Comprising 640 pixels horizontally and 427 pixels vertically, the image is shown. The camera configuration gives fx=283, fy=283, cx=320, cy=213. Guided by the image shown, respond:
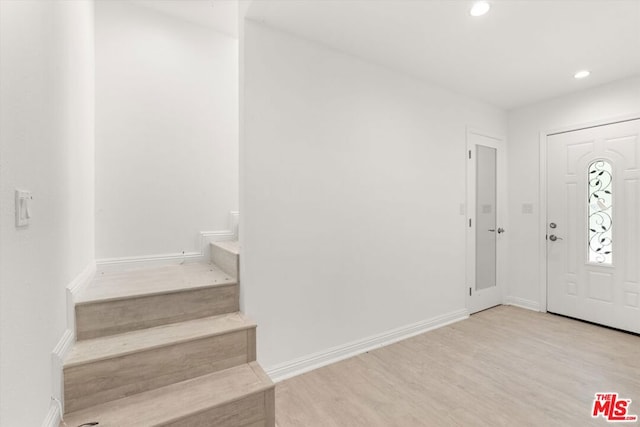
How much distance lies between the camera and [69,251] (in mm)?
1596

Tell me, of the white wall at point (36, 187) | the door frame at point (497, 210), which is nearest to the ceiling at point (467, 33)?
the door frame at point (497, 210)

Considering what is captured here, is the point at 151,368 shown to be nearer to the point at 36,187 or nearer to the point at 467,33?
the point at 36,187

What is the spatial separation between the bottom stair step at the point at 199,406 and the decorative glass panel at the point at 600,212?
12.4 ft

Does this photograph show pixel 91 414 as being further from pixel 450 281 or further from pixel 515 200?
pixel 515 200

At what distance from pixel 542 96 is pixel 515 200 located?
132cm

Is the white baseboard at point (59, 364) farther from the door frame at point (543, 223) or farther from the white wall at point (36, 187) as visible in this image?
the door frame at point (543, 223)

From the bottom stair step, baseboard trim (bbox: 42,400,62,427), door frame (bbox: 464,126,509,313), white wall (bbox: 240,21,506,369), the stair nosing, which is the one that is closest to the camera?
baseboard trim (bbox: 42,400,62,427)

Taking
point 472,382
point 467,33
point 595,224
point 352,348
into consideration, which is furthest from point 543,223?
point 352,348

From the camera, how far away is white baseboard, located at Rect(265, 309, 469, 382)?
7.07 ft

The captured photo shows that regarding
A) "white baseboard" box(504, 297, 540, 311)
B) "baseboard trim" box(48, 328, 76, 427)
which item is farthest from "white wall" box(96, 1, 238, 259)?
"white baseboard" box(504, 297, 540, 311)

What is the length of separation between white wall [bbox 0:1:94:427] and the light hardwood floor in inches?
51.5

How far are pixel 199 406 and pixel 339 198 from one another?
170 cm

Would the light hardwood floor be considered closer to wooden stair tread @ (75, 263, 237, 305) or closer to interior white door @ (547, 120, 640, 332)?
interior white door @ (547, 120, 640, 332)

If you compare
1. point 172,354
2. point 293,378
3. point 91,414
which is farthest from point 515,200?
point 91,414
